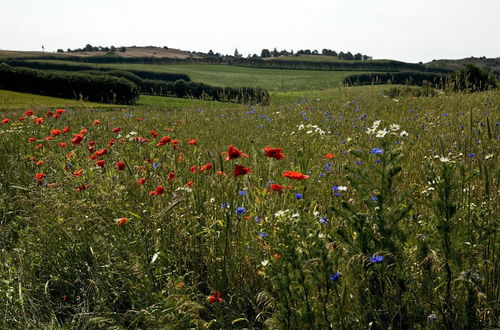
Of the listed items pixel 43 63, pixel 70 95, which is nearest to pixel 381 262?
pixel 70 95

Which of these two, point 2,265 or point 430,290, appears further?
point 2,265

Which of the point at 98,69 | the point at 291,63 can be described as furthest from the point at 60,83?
the point at 291,63

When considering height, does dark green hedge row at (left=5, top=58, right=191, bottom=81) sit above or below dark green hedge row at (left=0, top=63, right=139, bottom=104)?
above

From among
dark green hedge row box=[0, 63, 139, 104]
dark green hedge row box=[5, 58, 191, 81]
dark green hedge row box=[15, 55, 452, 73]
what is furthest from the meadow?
dark green hedge row box=[15, 55, 452, 73]

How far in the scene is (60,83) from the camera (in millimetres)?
37125

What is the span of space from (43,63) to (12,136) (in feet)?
247

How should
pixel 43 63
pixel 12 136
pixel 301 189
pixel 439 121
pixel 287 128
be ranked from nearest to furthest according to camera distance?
1. pixel 301 189
2. pixel 439 121
3. pixel 12 136
4. pixel 287 128
5. pixel 43 63

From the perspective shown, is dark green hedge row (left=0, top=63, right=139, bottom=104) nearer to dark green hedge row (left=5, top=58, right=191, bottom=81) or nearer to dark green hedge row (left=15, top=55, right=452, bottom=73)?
dark green hedge row (left=5, top=58, right=191, bottom=81)

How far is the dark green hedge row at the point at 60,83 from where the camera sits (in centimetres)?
3678

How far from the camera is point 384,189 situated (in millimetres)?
1952

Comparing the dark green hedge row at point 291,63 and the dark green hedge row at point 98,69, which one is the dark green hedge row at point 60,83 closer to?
the dark green hedge row at point 98,69

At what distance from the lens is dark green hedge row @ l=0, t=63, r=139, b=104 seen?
121 ft

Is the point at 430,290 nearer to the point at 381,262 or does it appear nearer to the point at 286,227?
the point at 381,262

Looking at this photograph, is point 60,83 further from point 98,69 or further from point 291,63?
point 291,63
